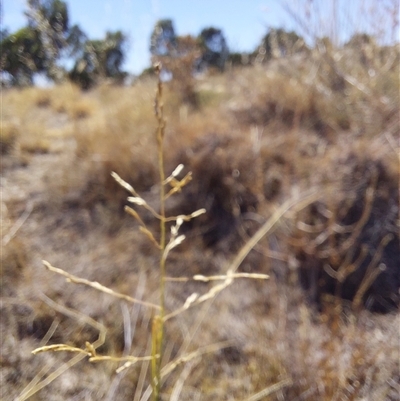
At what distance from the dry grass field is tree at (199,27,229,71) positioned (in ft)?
5.28

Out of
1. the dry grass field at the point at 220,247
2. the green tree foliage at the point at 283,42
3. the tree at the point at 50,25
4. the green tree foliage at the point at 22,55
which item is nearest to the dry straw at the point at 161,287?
the dry grass field at the point at 220,247

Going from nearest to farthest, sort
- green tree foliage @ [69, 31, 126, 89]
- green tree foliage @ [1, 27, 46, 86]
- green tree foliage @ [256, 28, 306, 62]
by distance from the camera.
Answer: green tree foliage @ [1, 27, 46, 86]
green tree foliage @ [69, 31, 126, 89]
green tree foliage @ [256, 28, 306, 62]

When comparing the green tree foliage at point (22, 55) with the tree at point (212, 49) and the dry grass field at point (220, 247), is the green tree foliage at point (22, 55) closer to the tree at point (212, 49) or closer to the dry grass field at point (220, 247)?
the dry grass field at point (220, 247)

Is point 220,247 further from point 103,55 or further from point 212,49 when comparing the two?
point 212,49

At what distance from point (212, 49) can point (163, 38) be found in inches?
59.7

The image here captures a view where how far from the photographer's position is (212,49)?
13.2ft

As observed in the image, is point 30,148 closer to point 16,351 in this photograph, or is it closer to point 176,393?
point 16,351

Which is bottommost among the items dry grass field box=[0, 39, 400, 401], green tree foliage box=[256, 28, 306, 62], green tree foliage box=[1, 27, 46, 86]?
dry grass field box=[0, 39, 400, 401]

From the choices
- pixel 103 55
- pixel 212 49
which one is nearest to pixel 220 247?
pixel 103 55

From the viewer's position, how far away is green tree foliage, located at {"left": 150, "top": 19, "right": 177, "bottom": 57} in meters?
2.10

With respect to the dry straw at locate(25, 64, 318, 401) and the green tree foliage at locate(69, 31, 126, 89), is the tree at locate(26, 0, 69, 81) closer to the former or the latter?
the green tree foliage at locate(69, 31, 126, 89)

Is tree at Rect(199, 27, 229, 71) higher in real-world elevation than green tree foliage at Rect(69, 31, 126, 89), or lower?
higher

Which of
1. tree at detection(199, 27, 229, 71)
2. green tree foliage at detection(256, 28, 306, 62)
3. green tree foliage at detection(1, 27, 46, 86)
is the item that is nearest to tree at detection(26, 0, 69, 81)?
green tree foliage at detection(1, 27, 46, 86)

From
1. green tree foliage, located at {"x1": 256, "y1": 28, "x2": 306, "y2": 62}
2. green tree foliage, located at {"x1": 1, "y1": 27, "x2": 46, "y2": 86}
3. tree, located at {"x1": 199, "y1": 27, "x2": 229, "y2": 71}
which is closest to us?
green tree foliage, located at {"x1": 1, "y1": 27, "x2": 46, "y2": 86}
